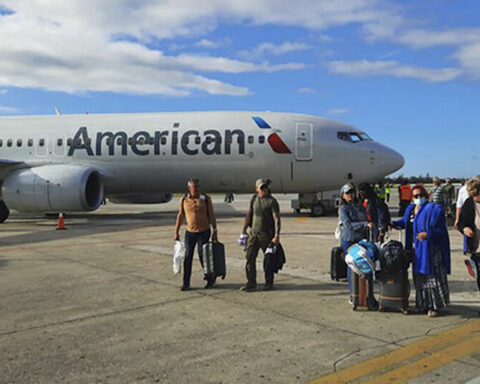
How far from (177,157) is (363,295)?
13310 millimetres

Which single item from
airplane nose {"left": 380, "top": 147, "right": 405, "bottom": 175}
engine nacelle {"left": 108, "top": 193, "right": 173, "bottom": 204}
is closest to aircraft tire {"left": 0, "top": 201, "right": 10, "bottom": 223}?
engine nacelle {"left": 108, "top": 193, "right": 173, "bottom": 204}

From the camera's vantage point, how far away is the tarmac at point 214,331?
3893mm

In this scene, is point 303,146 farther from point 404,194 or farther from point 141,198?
point 141,198

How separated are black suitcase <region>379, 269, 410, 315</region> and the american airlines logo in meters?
12.2

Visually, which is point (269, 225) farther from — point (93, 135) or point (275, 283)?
point (93, 135)

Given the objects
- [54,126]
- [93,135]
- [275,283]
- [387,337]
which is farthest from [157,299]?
[54,126]

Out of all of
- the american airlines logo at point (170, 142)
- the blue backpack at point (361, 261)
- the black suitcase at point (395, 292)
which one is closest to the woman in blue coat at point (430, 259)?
the black suitcase at point (395, 292)

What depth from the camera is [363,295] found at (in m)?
5.69

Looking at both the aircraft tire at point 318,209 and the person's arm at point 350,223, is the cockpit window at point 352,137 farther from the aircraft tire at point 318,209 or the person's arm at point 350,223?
the person's arm at point 350,223

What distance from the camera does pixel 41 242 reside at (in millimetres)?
12125

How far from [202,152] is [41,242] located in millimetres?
7438

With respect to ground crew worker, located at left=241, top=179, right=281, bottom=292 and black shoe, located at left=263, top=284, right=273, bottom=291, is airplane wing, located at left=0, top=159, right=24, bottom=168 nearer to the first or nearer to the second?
ground crew worker, located at left=241, top=179, right=281, bottom=292

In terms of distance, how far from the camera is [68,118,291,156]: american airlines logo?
58.3 ft

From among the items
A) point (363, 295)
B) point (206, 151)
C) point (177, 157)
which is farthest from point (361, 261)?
point (177, 157)
